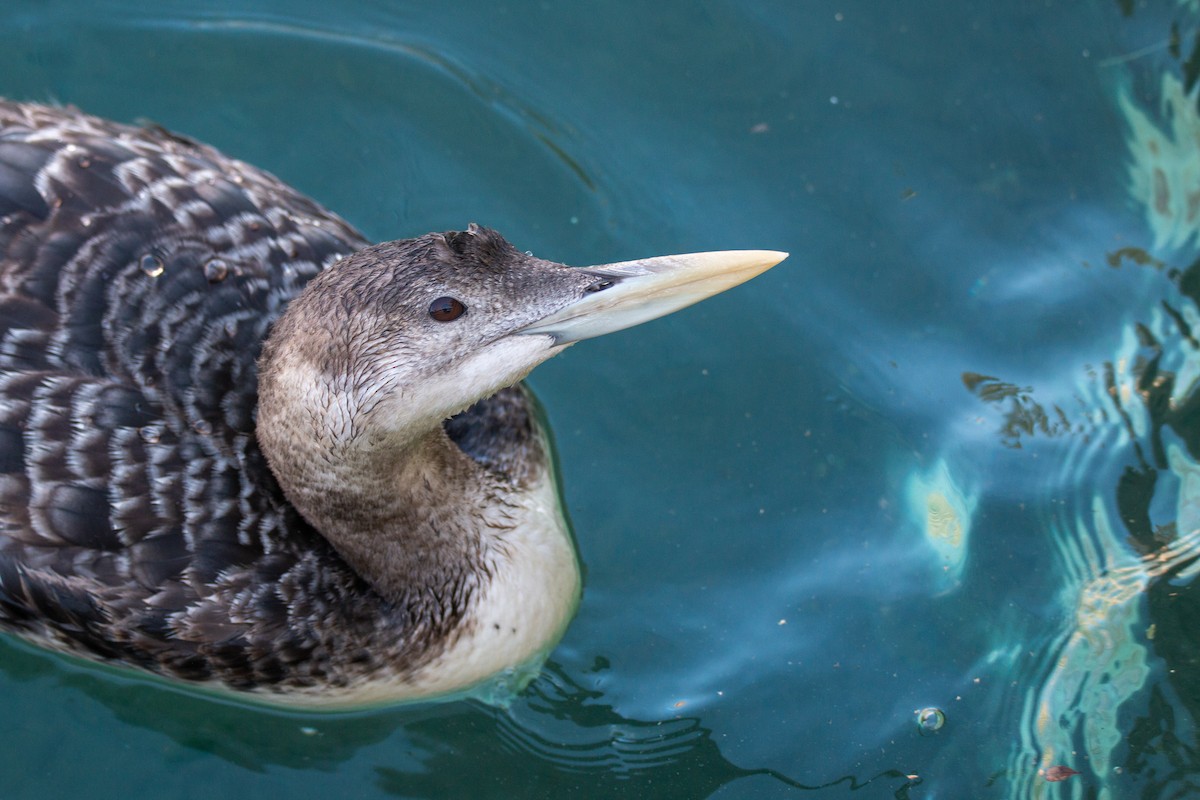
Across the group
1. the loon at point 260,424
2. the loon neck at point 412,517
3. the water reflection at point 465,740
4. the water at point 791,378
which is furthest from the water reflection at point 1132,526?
the loon neck at point 412,517

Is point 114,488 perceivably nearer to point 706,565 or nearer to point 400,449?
point 400,449

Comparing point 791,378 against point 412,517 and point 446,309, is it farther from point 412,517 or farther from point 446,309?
point 446,309

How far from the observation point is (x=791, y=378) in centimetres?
473

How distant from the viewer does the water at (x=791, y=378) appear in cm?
402

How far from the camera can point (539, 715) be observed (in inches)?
162

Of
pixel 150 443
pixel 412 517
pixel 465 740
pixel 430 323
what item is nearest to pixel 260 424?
pixel 150 443

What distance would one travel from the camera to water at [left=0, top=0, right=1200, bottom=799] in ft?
13.2

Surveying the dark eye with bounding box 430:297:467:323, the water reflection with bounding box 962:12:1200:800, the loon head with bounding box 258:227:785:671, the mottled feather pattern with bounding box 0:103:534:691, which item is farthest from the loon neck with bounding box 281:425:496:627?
the water reflection with bounding box 962:12:1200:800

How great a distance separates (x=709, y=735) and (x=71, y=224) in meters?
2.53

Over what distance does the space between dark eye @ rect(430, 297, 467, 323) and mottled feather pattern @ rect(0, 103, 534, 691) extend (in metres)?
0.92

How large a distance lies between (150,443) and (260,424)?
0.37 meters

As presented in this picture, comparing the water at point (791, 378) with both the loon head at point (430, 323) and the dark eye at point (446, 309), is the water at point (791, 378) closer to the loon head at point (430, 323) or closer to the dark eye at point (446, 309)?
the loon head at point (430, 323)

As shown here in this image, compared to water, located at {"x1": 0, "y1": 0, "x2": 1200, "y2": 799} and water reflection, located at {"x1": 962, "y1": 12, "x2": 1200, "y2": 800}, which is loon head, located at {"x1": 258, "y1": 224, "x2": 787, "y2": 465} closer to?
water, located at {"x1": 0, "y1": 0, "x2": 1200, "y2": 799}

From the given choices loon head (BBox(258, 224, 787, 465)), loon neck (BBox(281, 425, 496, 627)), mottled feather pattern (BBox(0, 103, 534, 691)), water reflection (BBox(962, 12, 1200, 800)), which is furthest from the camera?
water reflection (BBox(962, 12, 1200, 800))
